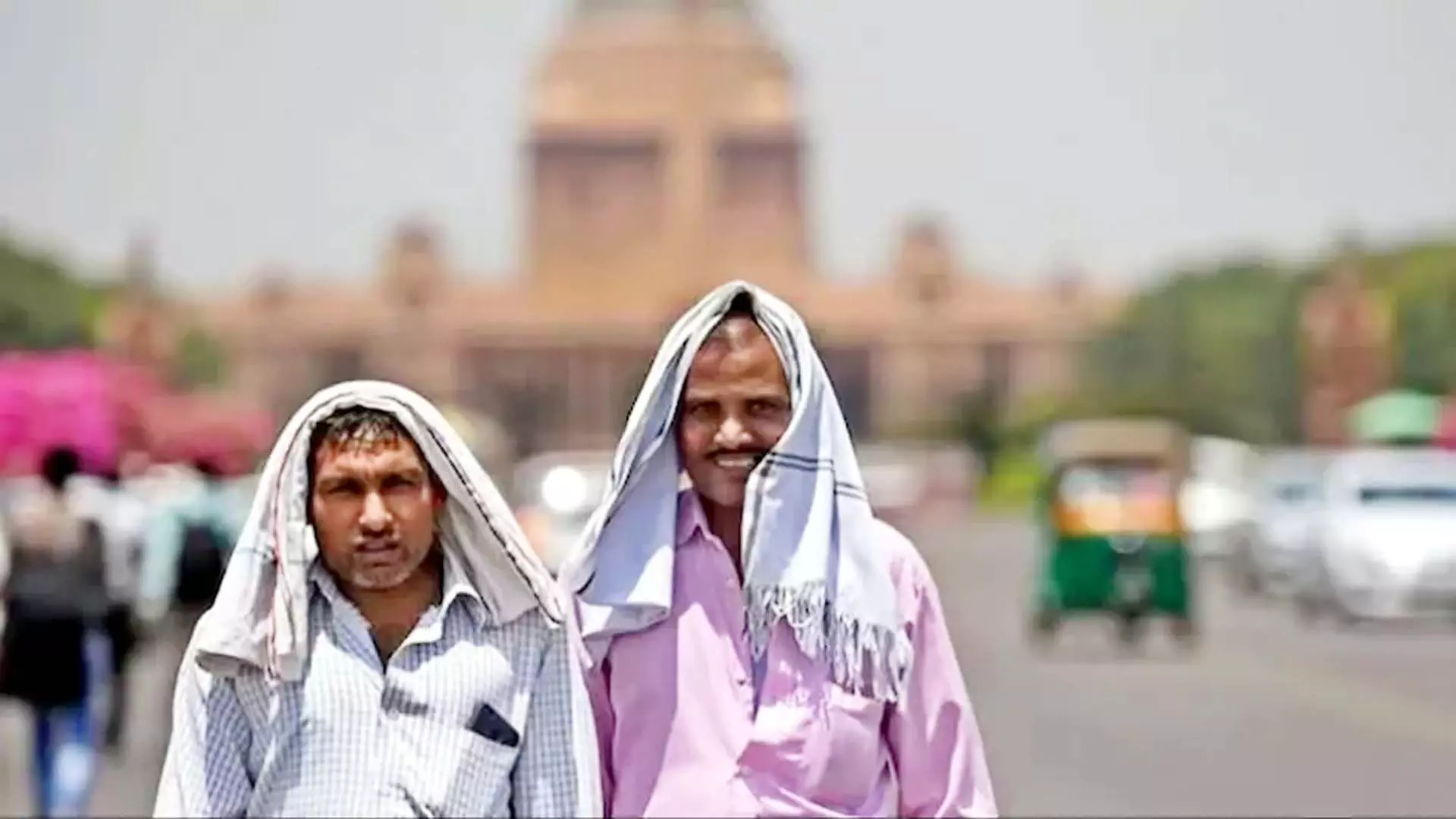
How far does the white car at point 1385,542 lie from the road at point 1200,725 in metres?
0.39

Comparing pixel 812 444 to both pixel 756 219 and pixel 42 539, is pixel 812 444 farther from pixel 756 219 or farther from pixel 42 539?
pixel 756 219

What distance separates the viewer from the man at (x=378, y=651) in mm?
4812

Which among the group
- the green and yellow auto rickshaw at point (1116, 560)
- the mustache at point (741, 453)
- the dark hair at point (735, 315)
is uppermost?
the dark hair at point (735, 315)

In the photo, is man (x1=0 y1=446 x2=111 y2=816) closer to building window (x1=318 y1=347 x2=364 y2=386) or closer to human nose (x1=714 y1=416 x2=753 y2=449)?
human nose (x1=714 y1=416 x2=753 y2=449)

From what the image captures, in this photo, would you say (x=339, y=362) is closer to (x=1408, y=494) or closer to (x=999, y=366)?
→ (x=999, y=366)

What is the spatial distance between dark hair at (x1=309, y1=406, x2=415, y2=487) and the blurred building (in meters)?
109

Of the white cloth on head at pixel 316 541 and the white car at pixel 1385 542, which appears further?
the white car at pixel 1385 542

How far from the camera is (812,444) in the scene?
17.2ft

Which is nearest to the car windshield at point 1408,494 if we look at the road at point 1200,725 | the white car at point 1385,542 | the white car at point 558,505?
the white car at point 1385,542

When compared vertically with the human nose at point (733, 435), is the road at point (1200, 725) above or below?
below

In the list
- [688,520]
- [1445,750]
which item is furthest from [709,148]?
[688,520]

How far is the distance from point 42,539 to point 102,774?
14.8 feet

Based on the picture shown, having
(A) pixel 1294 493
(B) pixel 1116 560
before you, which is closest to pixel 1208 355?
(A) pixel 1294 493

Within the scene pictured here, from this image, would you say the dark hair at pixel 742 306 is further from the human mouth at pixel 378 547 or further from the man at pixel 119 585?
the man at pixel 119 585
